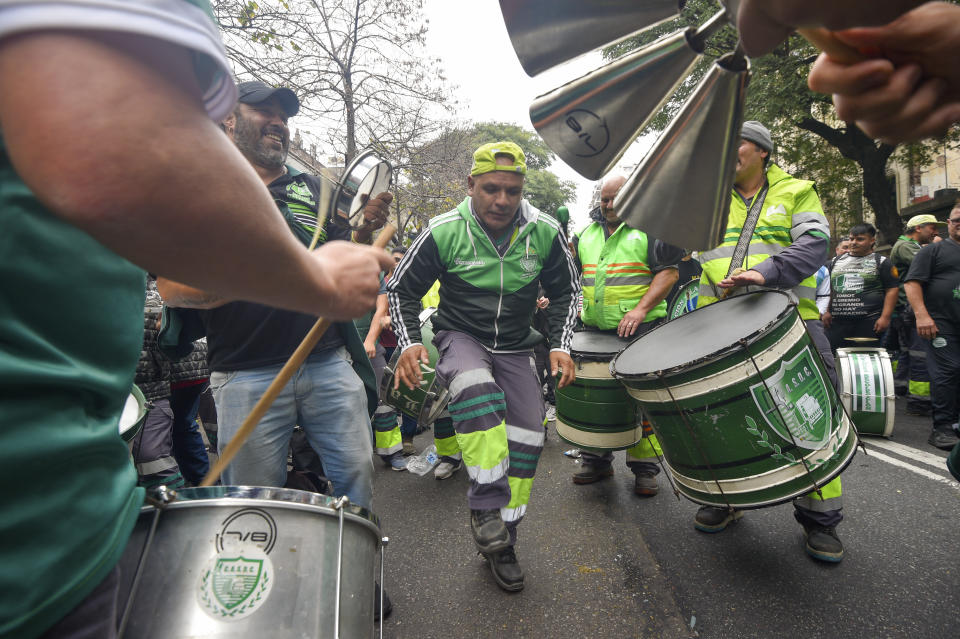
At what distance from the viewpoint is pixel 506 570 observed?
248 cm

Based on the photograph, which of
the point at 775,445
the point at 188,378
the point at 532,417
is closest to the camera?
the point at 775,445

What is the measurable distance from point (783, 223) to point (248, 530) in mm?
3027

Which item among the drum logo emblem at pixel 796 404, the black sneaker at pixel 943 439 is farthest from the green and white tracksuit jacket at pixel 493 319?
the black sneaker at pixel 943 439

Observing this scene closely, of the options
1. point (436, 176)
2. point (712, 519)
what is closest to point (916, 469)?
point (712, 519)

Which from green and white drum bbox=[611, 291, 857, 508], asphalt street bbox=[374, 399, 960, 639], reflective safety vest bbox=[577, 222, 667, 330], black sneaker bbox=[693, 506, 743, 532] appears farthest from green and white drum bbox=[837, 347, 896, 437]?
green and white drum bbox=[611, 291, 857, 508]

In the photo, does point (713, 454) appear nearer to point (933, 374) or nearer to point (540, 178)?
point (933, 374)

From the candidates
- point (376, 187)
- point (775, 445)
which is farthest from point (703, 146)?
point (775, 445)

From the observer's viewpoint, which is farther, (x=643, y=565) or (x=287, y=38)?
(x=287, y=38)

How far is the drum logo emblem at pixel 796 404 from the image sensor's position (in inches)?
79.0

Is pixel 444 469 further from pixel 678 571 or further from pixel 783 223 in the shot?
pixel 783 223

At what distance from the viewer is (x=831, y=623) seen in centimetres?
204

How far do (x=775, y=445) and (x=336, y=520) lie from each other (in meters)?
1.71

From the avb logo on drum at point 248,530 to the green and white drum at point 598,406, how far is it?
7.83 ft

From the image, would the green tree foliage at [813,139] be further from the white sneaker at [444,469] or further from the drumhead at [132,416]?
the drumhead at [132,416]
